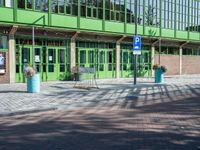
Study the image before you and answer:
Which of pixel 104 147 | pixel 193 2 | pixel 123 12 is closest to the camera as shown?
pixel 104 147

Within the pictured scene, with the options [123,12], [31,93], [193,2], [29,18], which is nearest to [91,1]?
[123,12]

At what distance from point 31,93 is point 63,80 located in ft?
36.4

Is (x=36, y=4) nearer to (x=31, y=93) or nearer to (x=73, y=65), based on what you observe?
(x=73, y=65)

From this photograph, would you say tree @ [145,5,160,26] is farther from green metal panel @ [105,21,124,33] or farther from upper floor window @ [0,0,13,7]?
upper floor window @ [0,0,13,7]

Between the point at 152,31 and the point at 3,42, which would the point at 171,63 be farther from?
the point at 3,42

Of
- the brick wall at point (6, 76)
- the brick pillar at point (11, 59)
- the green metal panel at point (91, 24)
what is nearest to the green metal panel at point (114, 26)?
the green metal panel at point (91, 24)

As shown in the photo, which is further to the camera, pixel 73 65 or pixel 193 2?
pixel 193 2

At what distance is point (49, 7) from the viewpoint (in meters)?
27.2

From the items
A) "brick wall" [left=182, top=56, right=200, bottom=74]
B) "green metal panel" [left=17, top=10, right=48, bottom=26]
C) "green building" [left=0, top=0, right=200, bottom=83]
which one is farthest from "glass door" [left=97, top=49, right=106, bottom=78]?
"brick wall" [left=182, top=56, right=200, bottom=74]

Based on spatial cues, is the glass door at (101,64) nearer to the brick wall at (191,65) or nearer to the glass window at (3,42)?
the glass window at (3,42)

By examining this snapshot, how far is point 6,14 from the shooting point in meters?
24.6

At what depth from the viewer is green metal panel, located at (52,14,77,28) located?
27.5 meters

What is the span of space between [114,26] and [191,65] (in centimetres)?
1660

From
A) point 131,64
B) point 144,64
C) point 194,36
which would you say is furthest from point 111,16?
point 194,36
